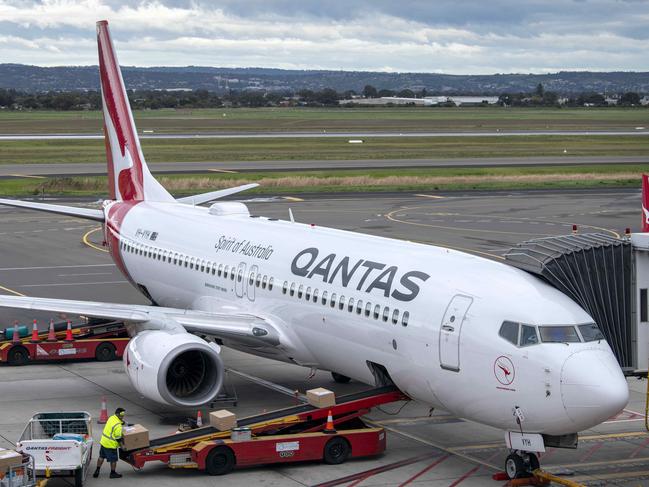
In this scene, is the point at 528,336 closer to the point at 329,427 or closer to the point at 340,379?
the point at 329,427

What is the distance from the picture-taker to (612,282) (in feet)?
72.4

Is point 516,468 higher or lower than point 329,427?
lower

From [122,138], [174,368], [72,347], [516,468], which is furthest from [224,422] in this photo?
[122,138]

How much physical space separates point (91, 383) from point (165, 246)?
16.9 feet

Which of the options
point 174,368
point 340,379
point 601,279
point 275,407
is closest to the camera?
point 601,279

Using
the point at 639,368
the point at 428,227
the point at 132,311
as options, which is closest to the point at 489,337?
the point at 639,368

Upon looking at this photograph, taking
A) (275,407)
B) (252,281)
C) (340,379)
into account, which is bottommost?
(275,407)

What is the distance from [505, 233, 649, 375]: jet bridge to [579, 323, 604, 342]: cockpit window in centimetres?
110

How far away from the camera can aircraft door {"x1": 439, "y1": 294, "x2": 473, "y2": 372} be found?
21016 millimetres

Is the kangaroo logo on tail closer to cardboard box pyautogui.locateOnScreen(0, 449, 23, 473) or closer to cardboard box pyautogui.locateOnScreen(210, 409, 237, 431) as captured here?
cardboard box pyautogui.locateOnScreen(210, 409, 237, 431)

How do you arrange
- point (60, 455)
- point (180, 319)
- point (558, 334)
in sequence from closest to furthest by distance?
point (558, 334) → point (60, 455) → point (180, 319)

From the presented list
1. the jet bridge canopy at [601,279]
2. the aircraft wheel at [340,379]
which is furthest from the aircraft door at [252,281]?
the jet bridge canopy at [601,279]

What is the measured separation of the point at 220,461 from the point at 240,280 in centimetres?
792

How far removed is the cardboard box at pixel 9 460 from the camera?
19375 mm
